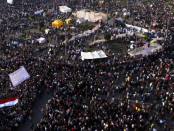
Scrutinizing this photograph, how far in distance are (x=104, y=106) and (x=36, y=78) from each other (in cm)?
679

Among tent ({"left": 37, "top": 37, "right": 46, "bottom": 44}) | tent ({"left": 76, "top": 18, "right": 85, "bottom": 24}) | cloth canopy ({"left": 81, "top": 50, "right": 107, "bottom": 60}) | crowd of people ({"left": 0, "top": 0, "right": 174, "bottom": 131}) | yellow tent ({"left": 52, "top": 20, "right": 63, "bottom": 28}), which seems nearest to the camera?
crowd of people ({"left": 0, "top": 0, "right": 174, "bottom": 131})

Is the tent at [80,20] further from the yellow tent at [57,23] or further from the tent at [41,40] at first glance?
the tent at [41,40]

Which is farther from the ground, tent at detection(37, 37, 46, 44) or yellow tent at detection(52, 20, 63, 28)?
yellow tent at detection(52, 20, 63, 28)

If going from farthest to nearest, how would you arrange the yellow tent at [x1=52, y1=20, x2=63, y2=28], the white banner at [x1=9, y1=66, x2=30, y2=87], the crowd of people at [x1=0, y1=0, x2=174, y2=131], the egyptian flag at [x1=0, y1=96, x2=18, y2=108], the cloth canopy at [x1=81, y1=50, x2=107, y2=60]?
the yellow tent at [x1=52, y1=20, x2=63, y2=28]
the cloth canopy at [x1=81, y1=50, x2=107, y2=60]
the white banner at [x1=9, y1=66, x2=30, y2=87]
the egyptian flag at [x1=0, y1=96, x2=18, y2=108]
the crowd of people at [x1=0, y1=0, x2=174, y2=131]

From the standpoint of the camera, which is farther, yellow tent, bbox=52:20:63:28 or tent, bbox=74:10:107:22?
tent, bbox=74:10:107:22

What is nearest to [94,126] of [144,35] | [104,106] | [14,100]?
[104,106]

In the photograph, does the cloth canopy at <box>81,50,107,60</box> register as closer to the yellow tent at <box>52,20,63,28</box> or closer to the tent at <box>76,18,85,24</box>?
the yellow tent at <box>52,20,63,28</box>

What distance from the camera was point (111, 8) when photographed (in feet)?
150

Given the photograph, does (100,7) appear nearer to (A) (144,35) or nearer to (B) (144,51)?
(A) (144,35)

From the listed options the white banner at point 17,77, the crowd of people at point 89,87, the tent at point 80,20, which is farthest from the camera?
the tent at point 80,20

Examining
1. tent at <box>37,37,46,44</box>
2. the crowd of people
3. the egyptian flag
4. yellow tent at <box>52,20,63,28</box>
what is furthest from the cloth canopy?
yellow tent at <box>52,20,63,28</box>

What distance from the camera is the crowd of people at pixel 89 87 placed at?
16.3 meters

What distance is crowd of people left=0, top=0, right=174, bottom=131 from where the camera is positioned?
16266 mm

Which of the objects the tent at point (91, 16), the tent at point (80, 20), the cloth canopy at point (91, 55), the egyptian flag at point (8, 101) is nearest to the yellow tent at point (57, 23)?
the tent at point (80, 20)
